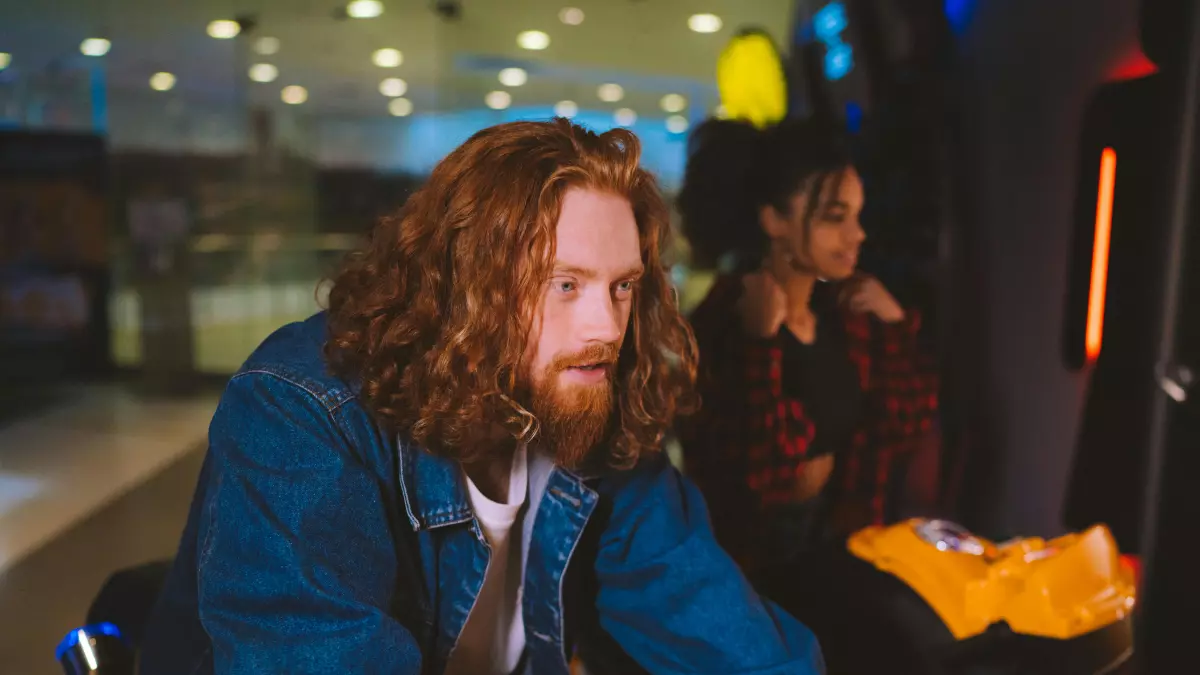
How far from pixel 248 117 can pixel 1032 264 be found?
4.33 metres

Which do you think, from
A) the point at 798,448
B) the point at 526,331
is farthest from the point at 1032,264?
the point at 526,331

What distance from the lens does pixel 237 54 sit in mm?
4344

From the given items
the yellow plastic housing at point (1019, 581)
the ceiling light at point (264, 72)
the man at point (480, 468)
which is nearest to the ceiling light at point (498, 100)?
the man at point (480, 468)

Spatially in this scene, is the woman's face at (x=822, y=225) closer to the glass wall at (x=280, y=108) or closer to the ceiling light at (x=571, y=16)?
the glass wall at (x=280, y=108)

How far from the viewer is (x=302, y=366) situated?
1.03 metres

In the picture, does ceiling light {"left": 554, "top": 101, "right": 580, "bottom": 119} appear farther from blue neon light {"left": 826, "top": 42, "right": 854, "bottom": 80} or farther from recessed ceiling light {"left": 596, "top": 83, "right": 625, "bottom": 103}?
blue neon light {"left": 826, "top": 42, "right": 854, "bottom": 80}

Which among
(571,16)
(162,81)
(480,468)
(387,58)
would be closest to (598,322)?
(480,468)

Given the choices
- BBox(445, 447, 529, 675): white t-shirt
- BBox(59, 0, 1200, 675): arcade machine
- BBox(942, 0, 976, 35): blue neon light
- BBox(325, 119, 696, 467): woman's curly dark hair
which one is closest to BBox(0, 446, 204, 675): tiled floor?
BBox(59, 0, 1200, 675): arcade machine

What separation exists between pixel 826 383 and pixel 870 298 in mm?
232

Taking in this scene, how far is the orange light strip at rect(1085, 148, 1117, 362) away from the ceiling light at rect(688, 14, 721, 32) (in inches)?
36.9

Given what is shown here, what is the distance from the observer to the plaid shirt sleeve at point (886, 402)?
2061 mm

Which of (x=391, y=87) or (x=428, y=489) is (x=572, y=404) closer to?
(x=428, y=489)

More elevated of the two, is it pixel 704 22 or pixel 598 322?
pixel 704 22

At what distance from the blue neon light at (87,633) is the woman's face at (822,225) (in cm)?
142
